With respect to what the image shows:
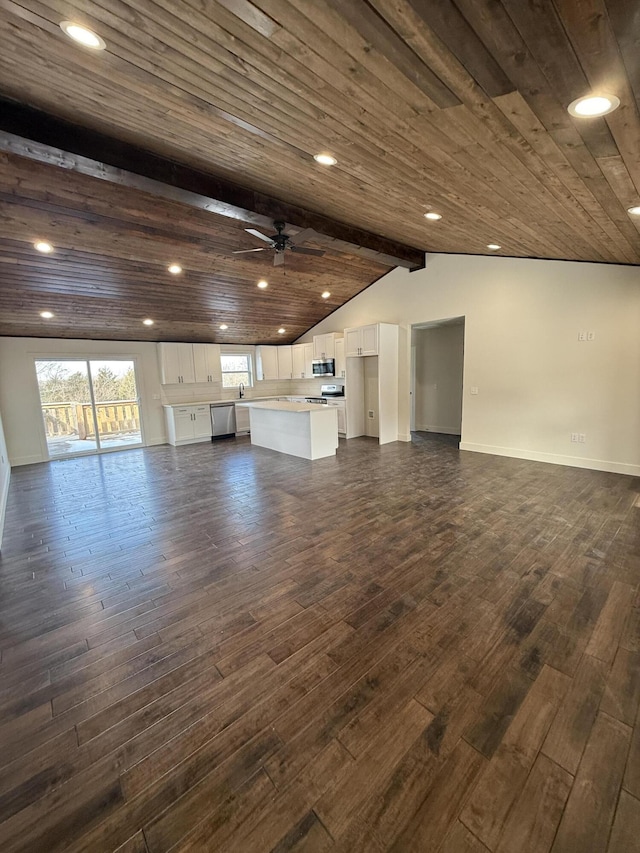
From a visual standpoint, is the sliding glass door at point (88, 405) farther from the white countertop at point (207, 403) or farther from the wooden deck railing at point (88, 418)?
the white countertop at point (207, 403)

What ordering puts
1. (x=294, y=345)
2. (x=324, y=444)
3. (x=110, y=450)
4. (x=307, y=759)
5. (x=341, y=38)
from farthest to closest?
(x=294, y=345), (x=110, y=450), (x=324, y=444), (x=341, y=38), (x=307, y=759)

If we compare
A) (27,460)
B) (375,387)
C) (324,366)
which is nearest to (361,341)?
(375,387)

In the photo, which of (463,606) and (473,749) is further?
(463,606)

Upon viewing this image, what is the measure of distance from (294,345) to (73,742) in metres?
8.69

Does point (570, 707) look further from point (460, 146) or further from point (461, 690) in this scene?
point (460, 146)

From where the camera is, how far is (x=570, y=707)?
1.67m

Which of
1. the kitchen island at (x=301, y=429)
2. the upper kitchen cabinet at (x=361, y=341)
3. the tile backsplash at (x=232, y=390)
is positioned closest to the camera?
the kitchen island at (x=301, y=429)

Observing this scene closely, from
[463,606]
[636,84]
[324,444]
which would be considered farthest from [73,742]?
[324,444]

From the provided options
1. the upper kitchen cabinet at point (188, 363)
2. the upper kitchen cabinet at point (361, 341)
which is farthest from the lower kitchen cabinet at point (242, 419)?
the upper kitchen cabinet at point (361, 341)

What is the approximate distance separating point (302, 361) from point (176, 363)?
3.06 metres

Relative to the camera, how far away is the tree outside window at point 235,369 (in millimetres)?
9328

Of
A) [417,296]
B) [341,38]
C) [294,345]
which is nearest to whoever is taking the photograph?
[341,38]

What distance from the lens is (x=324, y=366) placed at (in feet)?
27.4

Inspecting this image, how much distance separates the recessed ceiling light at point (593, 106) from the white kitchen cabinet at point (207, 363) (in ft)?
25.5
